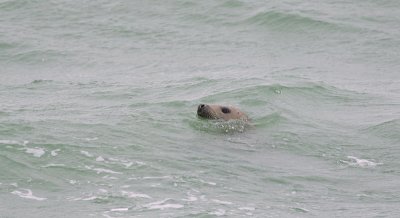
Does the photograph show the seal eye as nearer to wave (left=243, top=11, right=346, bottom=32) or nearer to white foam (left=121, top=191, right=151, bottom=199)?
white foam (left=121, top=191, right=151, bottom=199)

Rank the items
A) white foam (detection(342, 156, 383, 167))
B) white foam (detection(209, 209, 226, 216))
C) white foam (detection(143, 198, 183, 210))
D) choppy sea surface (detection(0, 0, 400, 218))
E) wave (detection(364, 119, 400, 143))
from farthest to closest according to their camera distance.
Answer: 1. wave (detection(364, 119, 400, 143))
2. white foam (detection(342, 156, 383, 167))
3. choppy sea surface (detection(0, 0, 400, 218))
4. white foam (detection(143, 198, 183, 210))
5. white foam (detection(209, 209, 226, 216))

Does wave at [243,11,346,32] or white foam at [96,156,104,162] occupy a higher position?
white foam at [96,156,104,162]

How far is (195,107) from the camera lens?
17141mm

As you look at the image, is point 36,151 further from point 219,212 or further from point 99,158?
point 219,212

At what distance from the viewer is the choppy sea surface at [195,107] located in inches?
448

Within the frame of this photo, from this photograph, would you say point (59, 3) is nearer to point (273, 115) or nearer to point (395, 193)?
point (273, 115)

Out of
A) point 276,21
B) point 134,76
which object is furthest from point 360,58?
point 134,76

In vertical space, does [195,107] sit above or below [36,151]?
below

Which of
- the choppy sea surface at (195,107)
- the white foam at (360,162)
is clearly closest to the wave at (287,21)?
the choppy sea surface at (195,107)

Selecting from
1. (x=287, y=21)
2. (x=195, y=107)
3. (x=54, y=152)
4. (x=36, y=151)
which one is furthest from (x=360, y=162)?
(x=287, y=21)

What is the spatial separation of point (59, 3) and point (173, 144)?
625 inches

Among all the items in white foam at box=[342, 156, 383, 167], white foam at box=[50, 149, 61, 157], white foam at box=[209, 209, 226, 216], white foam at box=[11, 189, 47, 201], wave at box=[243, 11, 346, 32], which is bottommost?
wave at box=[243, 11, 346, 32]

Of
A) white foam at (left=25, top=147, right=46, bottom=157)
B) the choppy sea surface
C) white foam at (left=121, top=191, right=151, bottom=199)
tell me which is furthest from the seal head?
white foam at (left=121, top=191, right=151, bottom=199)

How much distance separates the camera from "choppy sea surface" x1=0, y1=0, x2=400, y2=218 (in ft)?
37.3
